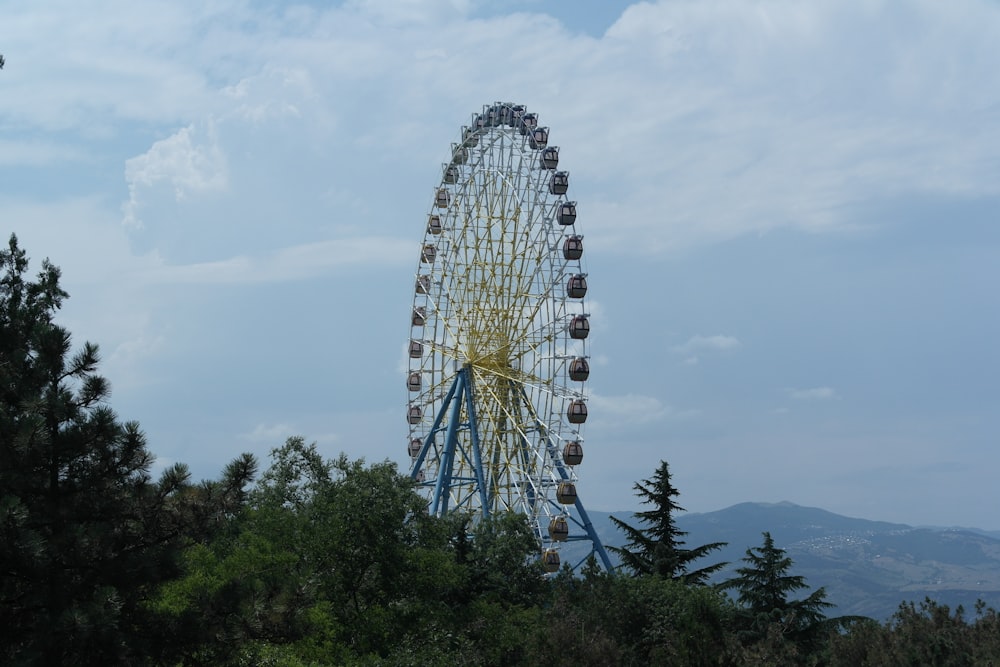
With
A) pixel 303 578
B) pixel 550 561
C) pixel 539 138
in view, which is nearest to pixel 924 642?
pixel 550 561

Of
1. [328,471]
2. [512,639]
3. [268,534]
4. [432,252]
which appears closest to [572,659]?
[512,639]

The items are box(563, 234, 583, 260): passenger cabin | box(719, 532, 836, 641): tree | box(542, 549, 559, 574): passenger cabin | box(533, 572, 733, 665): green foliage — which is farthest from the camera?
box(563, 234, 583, 260): passenger cabin

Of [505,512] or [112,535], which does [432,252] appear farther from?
[112,535]

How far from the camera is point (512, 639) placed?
39.4m

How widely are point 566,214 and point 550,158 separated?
294 centimetres

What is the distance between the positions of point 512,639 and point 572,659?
211 centimetres

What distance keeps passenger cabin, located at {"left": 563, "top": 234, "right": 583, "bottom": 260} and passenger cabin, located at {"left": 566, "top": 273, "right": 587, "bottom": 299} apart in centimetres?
94

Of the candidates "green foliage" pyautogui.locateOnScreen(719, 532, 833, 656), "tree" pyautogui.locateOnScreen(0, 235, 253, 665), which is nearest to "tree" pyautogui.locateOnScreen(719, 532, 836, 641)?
"green foliage" pyautogui.locateOnScreen(719, 532, 833, 656)

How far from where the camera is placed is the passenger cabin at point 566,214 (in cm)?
5869

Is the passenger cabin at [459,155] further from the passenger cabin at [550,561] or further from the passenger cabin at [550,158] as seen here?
the passenger cabin at [550,561]

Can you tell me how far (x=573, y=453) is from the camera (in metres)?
56.1

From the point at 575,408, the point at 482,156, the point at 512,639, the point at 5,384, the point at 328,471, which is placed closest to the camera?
the point at 5,384

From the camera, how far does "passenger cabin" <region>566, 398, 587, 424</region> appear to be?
2223 inches

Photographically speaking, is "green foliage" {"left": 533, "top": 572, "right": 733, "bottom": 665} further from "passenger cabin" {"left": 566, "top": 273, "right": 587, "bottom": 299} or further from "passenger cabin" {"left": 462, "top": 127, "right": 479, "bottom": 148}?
"passenger cabin" {"left": 462, "top": 127, "right": 479, "bottom": 148}
